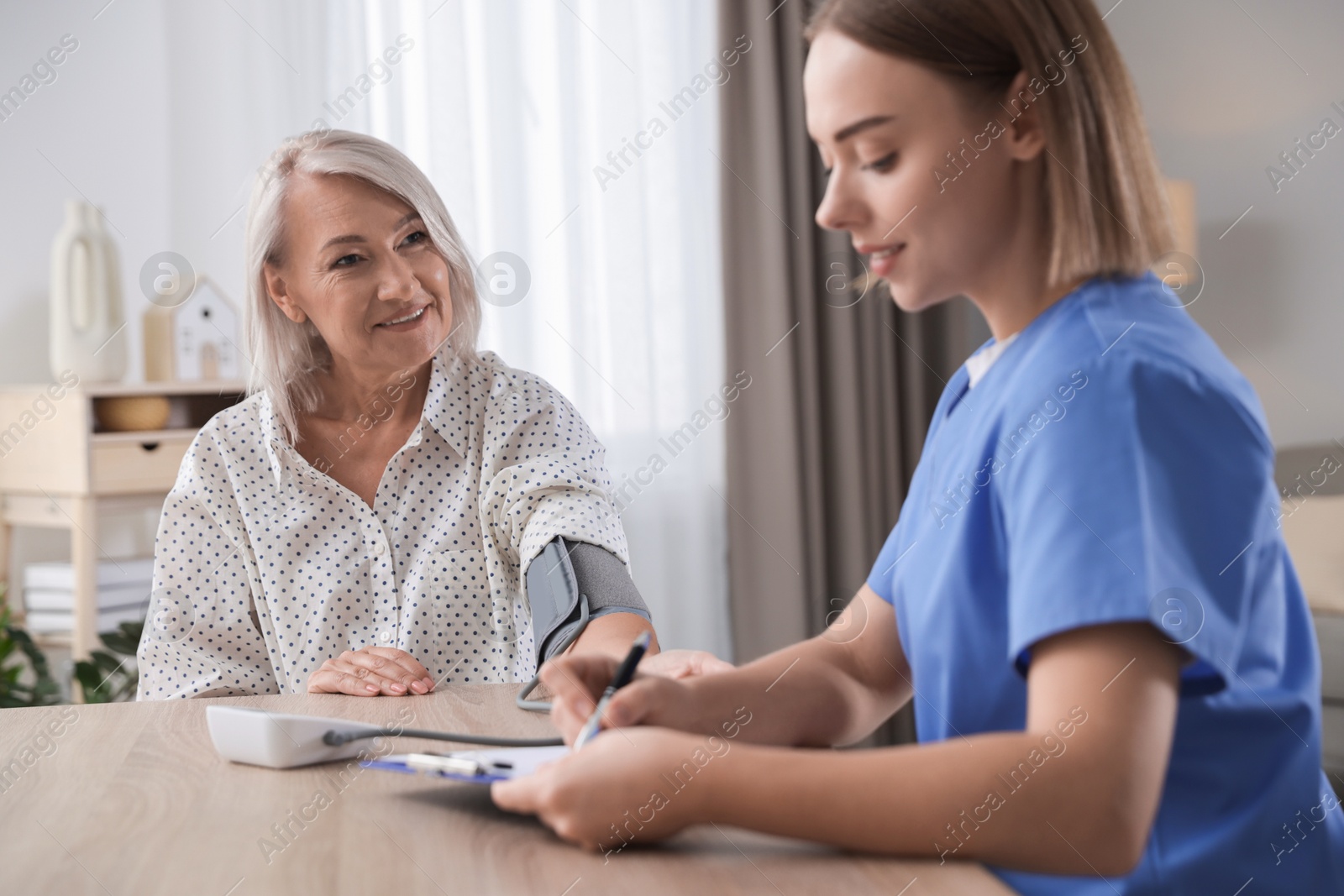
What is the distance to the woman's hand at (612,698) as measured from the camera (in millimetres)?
707

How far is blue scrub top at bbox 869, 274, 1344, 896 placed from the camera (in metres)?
0.55

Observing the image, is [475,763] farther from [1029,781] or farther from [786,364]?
[786,364]

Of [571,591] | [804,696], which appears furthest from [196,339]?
[804,696]

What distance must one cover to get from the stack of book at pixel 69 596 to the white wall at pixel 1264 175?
106 inches

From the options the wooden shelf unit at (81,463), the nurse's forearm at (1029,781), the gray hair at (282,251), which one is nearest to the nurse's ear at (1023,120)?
the nurse's forearm at (1029,781)

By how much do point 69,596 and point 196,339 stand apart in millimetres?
619

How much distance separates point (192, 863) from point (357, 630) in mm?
786

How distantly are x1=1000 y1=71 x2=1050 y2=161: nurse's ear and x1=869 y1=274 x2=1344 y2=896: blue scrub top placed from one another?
89 millimetres

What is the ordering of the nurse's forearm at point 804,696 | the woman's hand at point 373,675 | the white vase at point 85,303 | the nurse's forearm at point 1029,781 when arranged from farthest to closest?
the white vase at point 85,303 < the woman's hand at point 373,675 < the nurse's forearm at point 804,696 < the nurse's forearm at point 1029,781

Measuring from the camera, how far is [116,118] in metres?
2.76

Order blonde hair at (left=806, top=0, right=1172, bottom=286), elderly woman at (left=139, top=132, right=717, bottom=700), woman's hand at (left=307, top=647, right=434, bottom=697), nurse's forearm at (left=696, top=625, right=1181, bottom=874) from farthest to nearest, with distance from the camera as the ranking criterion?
elderly woman at (left=139, top=132, right=717, bottom=700) → woman's hand at (left=307, top=647, right=434, bottom=697) → blonde hair at (left=806, top=0, right=1172, bottom=286) → nurse's forearm at (left=696, top=625, right=1181, bottom=874)

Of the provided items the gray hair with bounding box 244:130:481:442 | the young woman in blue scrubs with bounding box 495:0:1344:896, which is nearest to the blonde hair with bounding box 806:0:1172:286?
the young woman in blue scrubs with bounding box 495:0:1344:896

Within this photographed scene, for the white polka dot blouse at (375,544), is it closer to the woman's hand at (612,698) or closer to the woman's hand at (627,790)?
the woman's hand at (612,698)

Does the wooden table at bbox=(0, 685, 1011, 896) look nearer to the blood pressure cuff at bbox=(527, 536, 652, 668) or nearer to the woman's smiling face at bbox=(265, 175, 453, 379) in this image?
the blood pressure cuff at bbox=(527, 536, 652, 668)
